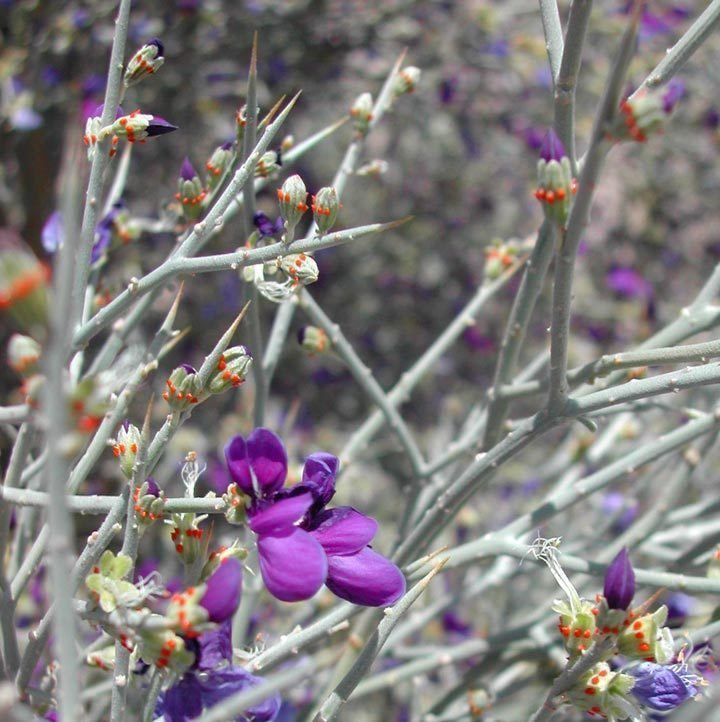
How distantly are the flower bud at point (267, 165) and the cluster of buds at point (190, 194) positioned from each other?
94mm

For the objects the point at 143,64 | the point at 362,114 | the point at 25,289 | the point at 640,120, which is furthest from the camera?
the point at 362,114

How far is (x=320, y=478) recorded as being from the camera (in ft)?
3.59

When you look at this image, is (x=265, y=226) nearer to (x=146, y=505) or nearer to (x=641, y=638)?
(x=146, y=505)

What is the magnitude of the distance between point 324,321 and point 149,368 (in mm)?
531

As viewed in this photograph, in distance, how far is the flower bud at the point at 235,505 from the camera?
3.32 ft

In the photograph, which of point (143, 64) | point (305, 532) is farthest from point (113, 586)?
point (143, 64)

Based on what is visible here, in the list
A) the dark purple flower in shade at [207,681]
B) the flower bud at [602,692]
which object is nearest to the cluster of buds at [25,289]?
the dark purple flower in shade at [207,681]

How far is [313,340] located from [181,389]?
63 centimetres

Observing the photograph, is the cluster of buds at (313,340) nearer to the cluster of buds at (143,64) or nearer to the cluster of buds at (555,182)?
the cluster of buds at (143,64)

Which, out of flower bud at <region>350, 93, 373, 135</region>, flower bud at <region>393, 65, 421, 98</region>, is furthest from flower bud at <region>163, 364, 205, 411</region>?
flower bud at <region>393, 65, 421, 98</region>

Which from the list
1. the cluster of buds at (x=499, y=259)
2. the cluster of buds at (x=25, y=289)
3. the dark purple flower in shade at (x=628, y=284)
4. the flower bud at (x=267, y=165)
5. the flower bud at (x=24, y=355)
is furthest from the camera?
the dark purple flower in shade at (x=628, y=284)

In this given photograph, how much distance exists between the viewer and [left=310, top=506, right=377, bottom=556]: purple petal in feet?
3.51

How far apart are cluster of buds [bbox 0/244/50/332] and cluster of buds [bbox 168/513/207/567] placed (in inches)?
15.7

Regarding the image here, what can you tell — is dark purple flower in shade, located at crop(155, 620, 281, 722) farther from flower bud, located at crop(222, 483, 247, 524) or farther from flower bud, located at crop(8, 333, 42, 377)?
flower bud, located at crop(8, 333, 42, 377)
